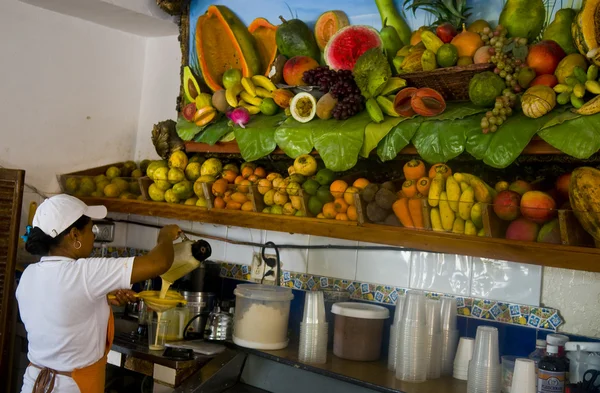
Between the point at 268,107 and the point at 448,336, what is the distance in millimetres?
1519

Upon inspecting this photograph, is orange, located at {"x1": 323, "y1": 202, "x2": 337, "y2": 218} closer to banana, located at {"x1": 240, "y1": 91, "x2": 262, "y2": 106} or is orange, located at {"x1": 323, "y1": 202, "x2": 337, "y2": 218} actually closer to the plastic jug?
the plastic jug

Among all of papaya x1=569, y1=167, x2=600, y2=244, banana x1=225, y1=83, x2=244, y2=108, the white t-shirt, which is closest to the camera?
papaya x1=569, y1=167, x2=600, y2=244

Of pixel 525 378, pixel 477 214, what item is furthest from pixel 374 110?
pixel 525 378

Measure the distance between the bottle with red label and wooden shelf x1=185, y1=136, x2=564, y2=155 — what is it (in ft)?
2.71

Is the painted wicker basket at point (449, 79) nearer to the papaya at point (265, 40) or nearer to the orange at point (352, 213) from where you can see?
the orange at point (352, 213)

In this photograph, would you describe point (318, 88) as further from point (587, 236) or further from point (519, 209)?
point (587, 236)

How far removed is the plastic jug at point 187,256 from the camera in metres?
3.45

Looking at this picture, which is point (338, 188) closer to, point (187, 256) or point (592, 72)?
point (187, 256)

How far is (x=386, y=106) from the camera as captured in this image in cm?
310

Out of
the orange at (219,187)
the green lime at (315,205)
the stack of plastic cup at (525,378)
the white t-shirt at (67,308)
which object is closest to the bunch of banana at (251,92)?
the orange at (219,187)

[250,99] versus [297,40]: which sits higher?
[297,40]

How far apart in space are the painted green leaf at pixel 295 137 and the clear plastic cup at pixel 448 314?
39.5 inches

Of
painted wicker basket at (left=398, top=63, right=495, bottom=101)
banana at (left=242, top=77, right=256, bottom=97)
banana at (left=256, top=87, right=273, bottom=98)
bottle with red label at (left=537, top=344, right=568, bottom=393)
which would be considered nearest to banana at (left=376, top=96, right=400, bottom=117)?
painted wicker basket at (left=398, top=63, right=495, bottom=101)

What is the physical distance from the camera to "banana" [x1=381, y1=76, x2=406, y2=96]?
308 centimetres
